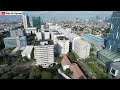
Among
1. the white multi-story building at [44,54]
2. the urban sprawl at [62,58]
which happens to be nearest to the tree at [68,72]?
the urban sprawl at [62,58]

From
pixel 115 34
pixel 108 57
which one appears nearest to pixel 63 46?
pixel 108 57

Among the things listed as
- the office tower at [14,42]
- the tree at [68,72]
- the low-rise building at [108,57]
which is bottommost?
the tree at [68,72]

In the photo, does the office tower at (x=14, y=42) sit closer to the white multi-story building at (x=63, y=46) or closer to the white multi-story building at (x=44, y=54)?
the white multi-story building at (x=63, y=46)

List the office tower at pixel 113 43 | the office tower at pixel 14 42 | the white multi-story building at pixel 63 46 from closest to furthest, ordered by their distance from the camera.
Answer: the office tower at pixel 113 43
the white multi-story building at pixel 63 46
the office tower at pixel 14 42

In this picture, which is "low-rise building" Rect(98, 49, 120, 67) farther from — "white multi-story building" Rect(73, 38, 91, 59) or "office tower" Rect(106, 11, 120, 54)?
"office tower" Rect(106, 11, 120, 54)

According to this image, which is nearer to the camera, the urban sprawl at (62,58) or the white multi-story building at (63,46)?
the urban sprawl at (62,58)

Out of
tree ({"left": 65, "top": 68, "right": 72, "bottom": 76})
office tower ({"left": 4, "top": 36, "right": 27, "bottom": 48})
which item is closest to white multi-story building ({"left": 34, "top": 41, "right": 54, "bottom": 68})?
tree ({"left": 65, "top": 68, "right": 72, "bottom": 76})

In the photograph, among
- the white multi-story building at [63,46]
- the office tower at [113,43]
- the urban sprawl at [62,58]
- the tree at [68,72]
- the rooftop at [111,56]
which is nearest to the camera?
the urban sprawl at [62,58]
